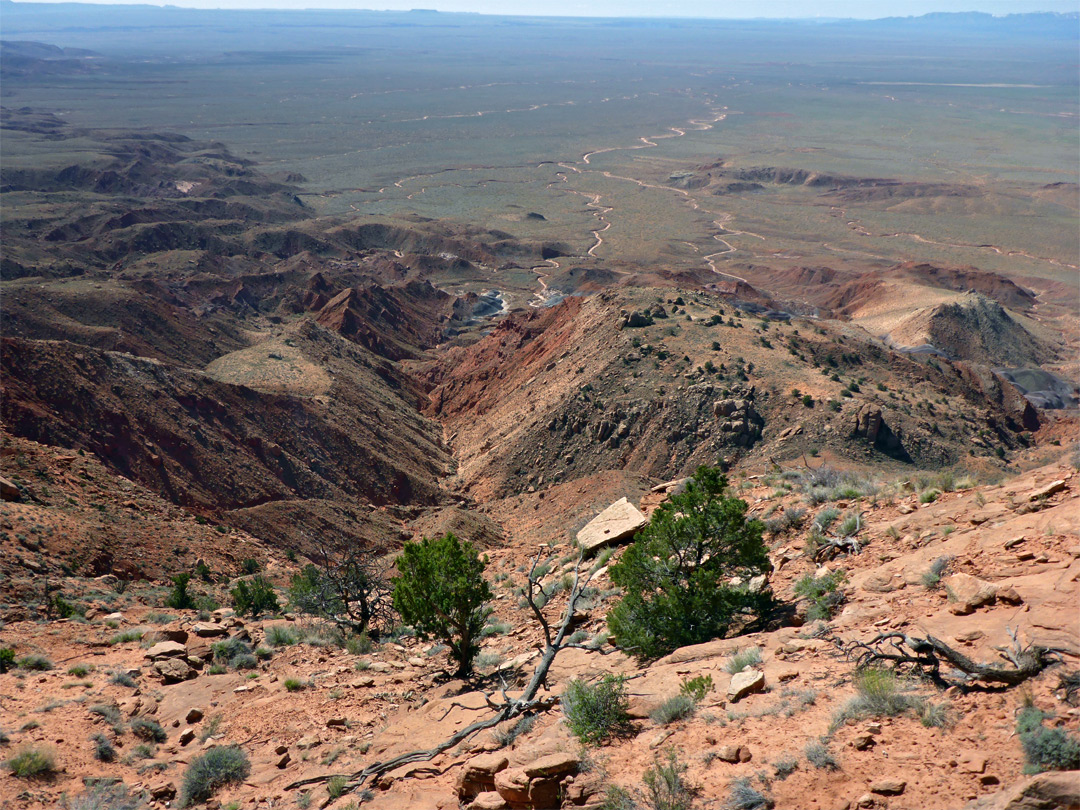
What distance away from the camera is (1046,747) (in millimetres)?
6898

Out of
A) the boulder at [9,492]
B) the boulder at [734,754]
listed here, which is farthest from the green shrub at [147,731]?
the boulder at [9,492]

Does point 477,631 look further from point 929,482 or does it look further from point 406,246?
point 406,246

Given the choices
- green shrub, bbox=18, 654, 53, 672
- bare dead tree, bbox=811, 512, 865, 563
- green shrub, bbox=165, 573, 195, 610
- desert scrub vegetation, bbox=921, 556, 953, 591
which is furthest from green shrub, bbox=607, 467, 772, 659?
green shrub, bbox=165, 573, 195, 610

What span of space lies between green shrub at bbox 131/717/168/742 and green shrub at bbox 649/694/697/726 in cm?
842

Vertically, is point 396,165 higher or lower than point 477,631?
higher

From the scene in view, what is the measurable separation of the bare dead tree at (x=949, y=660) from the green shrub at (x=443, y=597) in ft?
22.3

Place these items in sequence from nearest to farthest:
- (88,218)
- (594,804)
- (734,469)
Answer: (594,804)
(734,469)
(88,218)

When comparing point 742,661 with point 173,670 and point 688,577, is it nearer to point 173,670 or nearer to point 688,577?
point 688,577

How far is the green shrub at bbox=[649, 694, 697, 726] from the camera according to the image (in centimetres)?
958

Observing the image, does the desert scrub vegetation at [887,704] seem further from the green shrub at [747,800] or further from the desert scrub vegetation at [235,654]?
the desert scrub vegetation at [235,654]

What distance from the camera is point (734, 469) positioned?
3231 centimetres

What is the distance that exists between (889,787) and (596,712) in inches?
143

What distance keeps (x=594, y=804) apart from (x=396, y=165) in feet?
554

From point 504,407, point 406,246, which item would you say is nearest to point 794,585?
point 504,407
